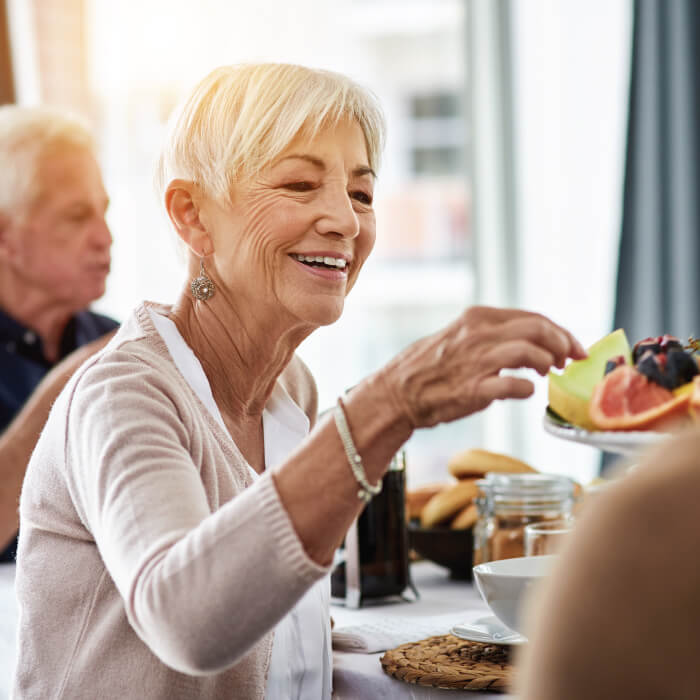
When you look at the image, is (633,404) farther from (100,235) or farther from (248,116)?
(100,235)

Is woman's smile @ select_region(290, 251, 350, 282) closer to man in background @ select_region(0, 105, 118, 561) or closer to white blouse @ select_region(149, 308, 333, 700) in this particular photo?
white blouse @ select_region(149, 308, 333, 700)

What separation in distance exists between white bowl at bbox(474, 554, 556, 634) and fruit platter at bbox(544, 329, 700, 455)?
0.17 meters

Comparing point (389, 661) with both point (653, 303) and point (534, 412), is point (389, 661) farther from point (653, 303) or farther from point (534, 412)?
point (534, 412)

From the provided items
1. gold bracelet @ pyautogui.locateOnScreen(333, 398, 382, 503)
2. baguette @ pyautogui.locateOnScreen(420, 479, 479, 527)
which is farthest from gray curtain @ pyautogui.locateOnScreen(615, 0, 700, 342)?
gold bracelet @ pyautogui.locateOnScreen(333, 398, 382, 503)

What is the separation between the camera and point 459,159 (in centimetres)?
497

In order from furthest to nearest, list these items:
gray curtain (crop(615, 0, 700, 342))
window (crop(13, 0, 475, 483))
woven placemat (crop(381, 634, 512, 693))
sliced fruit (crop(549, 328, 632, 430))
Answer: window (crop(13, 0, 475, 483)) < gray curtain (crop(615, 0, 700, 342)) < woven placemat (crop(381, 634, 512, 693)) < sliced fruit (crop(549, 328, 632, 430))

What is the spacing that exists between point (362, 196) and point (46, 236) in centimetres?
113

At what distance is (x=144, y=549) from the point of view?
2.76 feet

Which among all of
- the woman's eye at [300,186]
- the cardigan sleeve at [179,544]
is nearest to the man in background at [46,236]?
the woman's eye at [300,186]

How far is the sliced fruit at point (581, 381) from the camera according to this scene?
84 cm

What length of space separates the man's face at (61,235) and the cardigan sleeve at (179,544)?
1.29 meters

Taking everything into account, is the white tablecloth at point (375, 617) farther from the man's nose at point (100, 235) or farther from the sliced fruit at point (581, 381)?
the man's nose at point (100, 235)

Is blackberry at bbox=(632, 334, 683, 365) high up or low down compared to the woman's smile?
down

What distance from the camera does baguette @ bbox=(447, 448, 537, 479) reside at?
1588 mm
